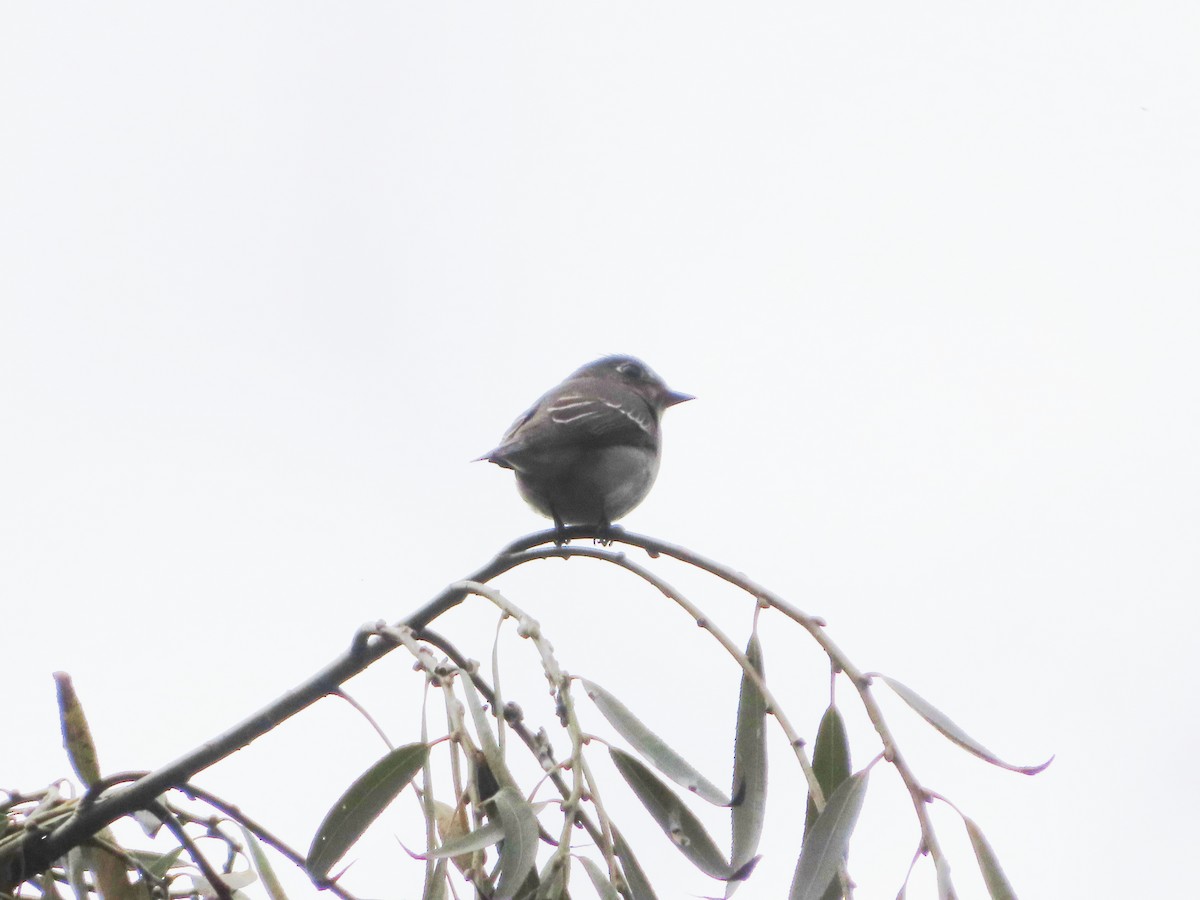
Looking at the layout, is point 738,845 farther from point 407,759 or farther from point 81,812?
point 81,812

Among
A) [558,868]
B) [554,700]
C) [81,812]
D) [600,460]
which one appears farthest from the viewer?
[600,460]

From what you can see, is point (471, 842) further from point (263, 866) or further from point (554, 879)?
point (263, 866)

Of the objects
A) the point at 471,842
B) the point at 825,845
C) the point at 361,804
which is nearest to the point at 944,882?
the point at 825,845

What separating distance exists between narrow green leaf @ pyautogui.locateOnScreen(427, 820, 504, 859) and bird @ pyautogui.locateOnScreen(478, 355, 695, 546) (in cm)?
276

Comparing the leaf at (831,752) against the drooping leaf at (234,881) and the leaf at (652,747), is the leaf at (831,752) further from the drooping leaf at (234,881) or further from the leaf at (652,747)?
the drooping leaf at (234,881)

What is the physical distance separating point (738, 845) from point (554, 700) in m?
0.46

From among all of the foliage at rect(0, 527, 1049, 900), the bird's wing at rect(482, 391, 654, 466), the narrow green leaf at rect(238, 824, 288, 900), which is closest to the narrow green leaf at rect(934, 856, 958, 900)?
the foliage at rect(0, 527, 1049, 900)

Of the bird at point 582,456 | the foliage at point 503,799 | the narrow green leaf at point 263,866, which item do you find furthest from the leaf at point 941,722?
the bird at point 582,456

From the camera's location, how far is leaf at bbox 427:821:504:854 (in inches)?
72.2

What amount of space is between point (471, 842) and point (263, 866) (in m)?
0.92

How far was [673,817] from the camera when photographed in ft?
7.39

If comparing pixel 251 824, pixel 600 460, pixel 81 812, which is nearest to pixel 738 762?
pixel 251 824

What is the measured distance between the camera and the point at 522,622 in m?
2.07

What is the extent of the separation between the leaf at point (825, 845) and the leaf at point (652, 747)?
0.79 ft
